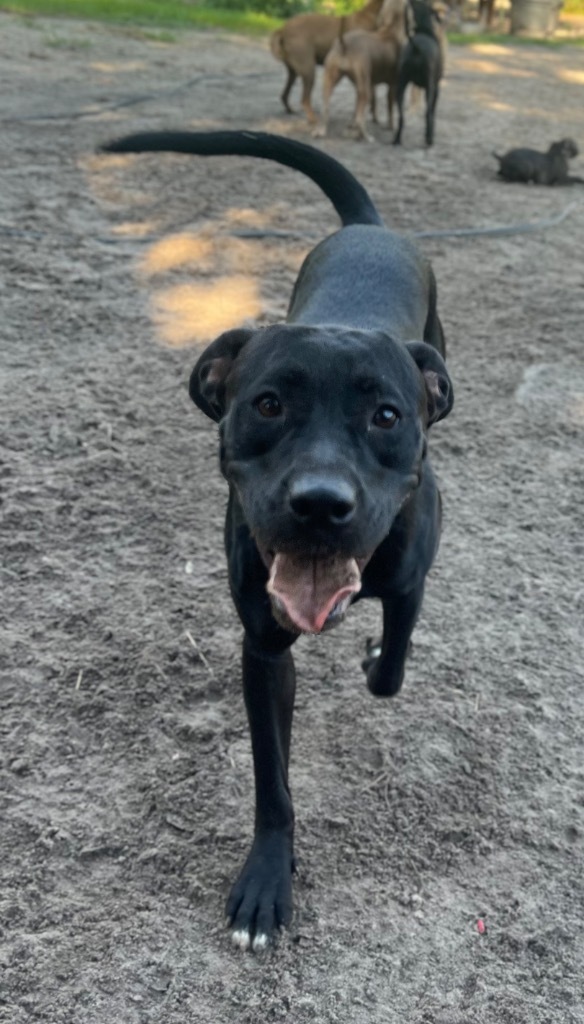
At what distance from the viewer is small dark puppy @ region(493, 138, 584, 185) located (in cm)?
853

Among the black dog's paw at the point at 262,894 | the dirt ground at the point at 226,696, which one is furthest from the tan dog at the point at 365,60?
the black dog's paw at the point at 262,894

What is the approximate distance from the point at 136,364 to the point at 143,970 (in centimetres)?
305

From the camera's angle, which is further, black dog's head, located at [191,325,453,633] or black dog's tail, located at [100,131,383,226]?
black dog's tail, located at [100,131,383,226]

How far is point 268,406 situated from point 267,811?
956 mm

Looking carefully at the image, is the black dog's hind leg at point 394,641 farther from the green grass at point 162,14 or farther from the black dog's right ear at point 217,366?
the green grass at point 162,14

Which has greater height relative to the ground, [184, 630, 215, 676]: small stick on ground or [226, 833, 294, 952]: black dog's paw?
[226, 833, 294, 952]: black dog's paw

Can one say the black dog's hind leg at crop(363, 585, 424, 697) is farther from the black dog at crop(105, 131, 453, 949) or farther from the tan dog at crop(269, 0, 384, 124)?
the tan dog at crop(269, 0, 384, 124)

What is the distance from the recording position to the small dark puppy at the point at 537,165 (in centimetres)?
853

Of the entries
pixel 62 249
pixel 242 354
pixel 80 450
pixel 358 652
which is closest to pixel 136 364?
pixel 80 450

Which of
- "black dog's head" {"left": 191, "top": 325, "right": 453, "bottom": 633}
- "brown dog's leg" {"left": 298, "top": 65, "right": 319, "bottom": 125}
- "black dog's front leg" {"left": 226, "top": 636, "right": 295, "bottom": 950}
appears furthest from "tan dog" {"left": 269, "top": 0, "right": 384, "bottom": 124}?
"black dog's front leg" {"left": 226, "top": 636, "right": 295, "bottom": 950}

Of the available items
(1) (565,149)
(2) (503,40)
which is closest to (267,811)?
(1) (565,149)

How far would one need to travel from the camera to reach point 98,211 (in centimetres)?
672

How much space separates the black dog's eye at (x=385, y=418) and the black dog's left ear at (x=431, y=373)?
0.30 metres

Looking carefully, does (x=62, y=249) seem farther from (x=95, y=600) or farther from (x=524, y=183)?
(x=524, y=183)
